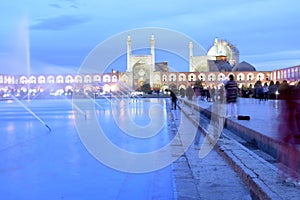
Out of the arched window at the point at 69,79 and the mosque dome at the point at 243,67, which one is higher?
the mosque dome at the point at 243,67

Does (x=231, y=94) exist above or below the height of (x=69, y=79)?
below

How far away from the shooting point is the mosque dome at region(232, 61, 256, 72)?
296 feet

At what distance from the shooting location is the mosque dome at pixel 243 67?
90.1 metres

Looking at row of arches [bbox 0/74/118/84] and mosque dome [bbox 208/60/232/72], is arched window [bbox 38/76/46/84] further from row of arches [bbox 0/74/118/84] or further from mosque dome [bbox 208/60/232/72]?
mosque dome [bbox 208/60/232/72]

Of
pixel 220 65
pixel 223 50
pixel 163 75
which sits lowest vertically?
pixel 163 75

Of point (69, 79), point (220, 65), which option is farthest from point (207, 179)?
point (69, 79)

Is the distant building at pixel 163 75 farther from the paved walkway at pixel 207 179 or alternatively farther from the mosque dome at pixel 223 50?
the paved walkway at pixel 207 179

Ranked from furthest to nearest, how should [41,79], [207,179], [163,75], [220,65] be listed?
[41,79] → [163,75] → [220,65] → [207,179]

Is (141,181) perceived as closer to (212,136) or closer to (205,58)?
(212,136)

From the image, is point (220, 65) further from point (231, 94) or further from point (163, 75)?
point (231, 94)

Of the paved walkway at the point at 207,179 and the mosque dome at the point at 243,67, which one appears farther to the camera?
the mosque dome at the point at 243,67

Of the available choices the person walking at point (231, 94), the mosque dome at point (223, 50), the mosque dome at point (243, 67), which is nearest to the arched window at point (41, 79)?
the mosque dome at point (223, 50)

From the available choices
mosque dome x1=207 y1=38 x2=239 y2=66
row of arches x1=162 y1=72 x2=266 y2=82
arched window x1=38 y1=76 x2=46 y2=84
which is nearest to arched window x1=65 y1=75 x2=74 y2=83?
arched window x1=38 y1=76 x2=46 y2=84

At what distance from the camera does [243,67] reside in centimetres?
9119
